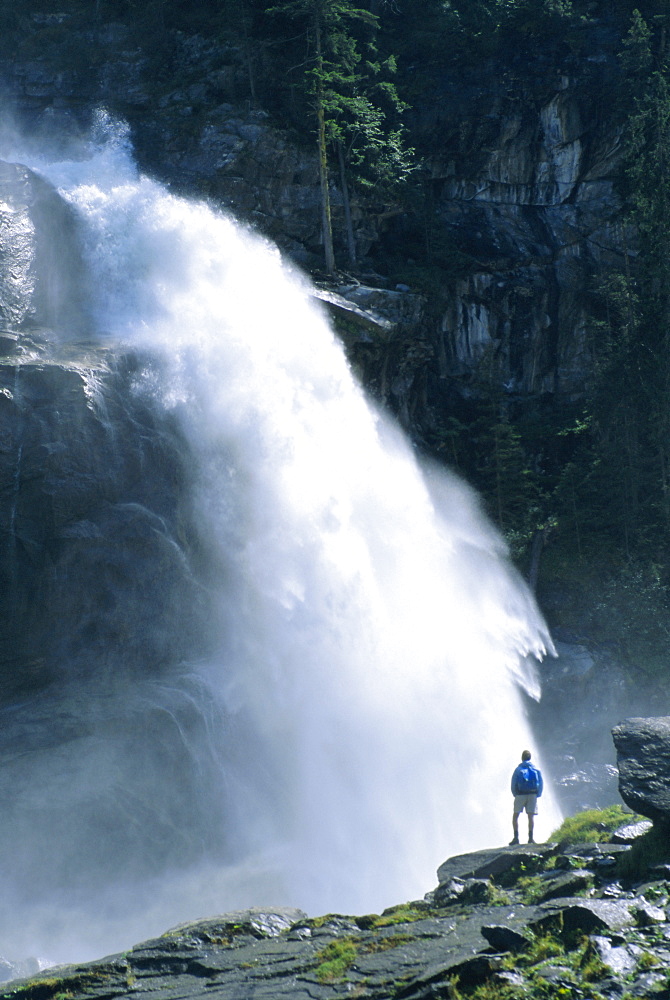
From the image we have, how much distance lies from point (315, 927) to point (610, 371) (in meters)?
24.2

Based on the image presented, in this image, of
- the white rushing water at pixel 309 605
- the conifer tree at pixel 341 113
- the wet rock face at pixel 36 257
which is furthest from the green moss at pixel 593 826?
the conifer tree at pixel 341 113

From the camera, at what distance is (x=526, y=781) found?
1315cm

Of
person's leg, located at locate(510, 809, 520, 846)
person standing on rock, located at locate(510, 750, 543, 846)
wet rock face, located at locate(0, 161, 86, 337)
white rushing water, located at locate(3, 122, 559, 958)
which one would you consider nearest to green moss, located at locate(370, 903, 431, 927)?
person's leg, located at locate(510, 809, 520, 846)

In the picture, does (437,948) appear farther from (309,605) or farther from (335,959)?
(309,605)

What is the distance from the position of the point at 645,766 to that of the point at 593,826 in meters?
Result: 2.38

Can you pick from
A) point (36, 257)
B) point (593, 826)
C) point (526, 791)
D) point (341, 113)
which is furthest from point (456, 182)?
point (593, 826)

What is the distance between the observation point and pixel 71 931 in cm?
1584

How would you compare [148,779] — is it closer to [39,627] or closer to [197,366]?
[39,627]

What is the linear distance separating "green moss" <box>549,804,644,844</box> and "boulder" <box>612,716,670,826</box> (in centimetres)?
153

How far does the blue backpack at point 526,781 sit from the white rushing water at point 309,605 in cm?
448

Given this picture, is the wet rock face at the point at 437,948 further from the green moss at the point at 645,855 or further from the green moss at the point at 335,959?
the green moss at the point at 645,855

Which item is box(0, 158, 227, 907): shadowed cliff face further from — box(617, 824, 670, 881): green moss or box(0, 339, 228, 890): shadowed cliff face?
box(617, 824, 670, 881): green moss

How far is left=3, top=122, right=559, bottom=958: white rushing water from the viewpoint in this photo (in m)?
17.6

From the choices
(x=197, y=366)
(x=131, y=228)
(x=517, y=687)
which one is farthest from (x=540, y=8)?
(x=517, y=687)
